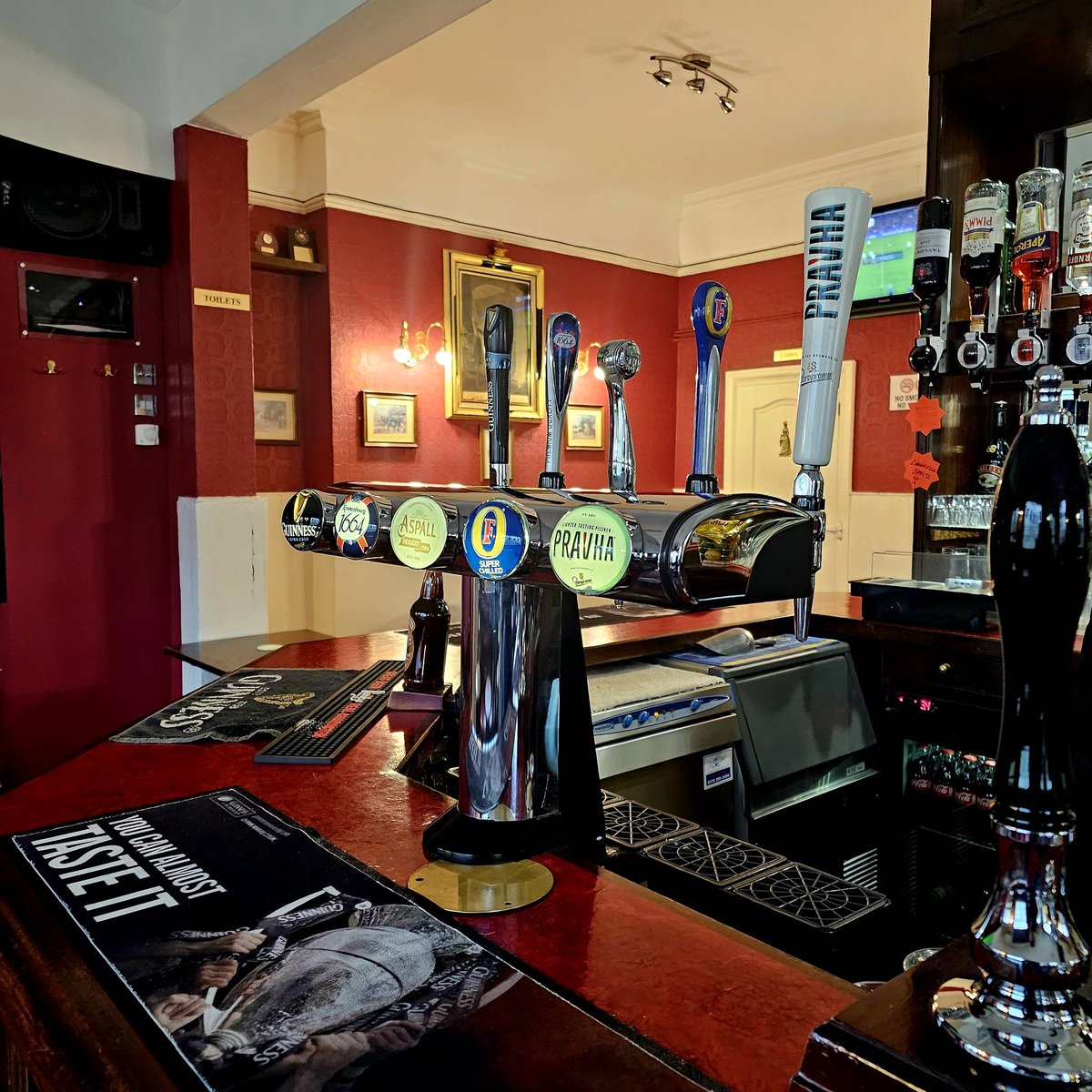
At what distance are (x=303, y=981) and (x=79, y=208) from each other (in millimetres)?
3691

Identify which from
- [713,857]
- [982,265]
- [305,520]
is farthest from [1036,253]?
[305,520]

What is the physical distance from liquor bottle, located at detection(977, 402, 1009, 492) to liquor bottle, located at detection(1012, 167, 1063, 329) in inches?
16.1

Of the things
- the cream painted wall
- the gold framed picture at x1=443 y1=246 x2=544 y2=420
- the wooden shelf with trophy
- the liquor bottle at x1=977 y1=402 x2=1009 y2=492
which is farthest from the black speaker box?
the cream painted wall

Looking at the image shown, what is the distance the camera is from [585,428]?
683 cm

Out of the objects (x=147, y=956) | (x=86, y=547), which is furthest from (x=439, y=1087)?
(x=86, y=547)

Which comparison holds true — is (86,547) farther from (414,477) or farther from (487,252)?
(487,252)

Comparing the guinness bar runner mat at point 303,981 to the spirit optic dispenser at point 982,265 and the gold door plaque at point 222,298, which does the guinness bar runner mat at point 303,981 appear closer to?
the spirit optic dispenser at point 982,265

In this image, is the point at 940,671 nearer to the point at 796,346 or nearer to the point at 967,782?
the point at 967,782

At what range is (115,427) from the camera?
3.81m

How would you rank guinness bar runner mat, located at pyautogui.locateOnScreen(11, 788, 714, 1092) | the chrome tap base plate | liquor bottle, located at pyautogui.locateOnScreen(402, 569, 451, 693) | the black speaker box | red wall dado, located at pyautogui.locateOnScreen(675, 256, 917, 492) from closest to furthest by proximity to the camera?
1. the chrome tap base plate
2. guinness bar runner mat, located at pyautogui.locateOnScreen(11, 788, 714, 1092)
3. liquor bottle, located at pyautogui.locateOnScreen(402, 569, 451, 693)
4. the black speaker box
5. red wall dado, located at pyautogui.locateOnScreen(675, 256, 917, 492)

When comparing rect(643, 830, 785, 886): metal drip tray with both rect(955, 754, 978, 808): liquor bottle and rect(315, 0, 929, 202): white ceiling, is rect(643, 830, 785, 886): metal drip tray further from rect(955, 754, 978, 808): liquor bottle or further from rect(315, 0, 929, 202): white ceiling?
rect(315, 0, 929, 202): white ceiling

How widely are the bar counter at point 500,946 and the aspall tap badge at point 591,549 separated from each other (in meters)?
0.31

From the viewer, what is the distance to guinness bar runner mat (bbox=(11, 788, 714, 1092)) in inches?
23.1

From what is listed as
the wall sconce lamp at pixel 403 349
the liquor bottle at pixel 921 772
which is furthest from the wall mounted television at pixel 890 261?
the liquor bottle at pixel 921 772
